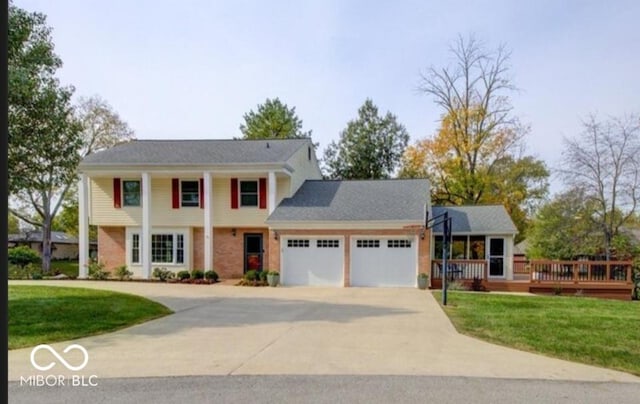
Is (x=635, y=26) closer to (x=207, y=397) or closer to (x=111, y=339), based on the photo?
(x=207, y=397)

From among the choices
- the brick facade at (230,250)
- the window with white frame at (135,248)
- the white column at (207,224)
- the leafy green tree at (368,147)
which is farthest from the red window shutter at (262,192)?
the leafy green tree at (368,147)

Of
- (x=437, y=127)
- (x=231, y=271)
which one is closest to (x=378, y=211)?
(x=231, y=271)

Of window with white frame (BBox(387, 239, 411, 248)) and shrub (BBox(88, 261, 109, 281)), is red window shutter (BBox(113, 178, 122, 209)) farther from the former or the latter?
window with white frame (BBox(387, 239, 411, 248))

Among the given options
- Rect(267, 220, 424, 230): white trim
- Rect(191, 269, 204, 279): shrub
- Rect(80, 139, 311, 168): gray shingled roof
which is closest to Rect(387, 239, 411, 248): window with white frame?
Rect(267, 220, 424, 230): white trim

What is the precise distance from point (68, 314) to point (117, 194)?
13.2 m

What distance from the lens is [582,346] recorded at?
25.9 ft

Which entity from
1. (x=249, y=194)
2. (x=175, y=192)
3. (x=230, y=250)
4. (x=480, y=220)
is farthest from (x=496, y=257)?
(x=175, y=192)

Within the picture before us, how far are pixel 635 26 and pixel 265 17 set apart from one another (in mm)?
9814

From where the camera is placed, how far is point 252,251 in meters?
21.8

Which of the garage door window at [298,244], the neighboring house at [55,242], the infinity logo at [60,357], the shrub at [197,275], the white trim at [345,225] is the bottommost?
the neighboring house at [55,242]

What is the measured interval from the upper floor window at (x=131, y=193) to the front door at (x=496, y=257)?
16.5m

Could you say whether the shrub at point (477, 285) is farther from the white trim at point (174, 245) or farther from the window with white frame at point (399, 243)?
the white trim at point (174, 245)

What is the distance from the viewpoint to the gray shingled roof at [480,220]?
20.4 metres

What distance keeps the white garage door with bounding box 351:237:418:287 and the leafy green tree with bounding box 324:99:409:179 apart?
871 inches
